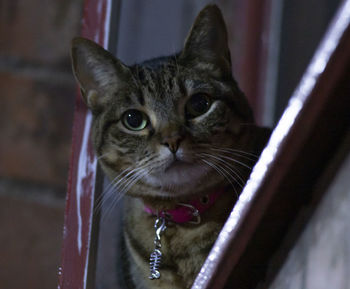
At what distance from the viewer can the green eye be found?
81cm

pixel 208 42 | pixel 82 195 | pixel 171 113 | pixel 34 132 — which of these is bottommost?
pixel 34 132

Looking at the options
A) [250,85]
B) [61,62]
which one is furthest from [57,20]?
[250,85]

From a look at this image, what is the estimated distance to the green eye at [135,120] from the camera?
0.81 m

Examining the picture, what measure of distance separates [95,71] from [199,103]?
20 centimetres

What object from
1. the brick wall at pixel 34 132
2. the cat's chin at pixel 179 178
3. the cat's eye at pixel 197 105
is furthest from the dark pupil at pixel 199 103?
the brick wall at pixel 34 132

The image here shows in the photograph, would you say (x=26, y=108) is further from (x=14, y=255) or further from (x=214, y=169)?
(x=214, y=169)

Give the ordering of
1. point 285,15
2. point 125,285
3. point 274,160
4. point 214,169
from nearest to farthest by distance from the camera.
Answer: point 274,160
point 214,169
point 125,285
point 285,15

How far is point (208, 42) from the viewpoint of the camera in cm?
83

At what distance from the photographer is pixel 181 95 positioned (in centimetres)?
81

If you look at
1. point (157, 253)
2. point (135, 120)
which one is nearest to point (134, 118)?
point (135, 120)

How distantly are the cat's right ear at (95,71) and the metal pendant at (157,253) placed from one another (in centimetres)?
24

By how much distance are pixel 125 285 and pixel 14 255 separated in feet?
1.88

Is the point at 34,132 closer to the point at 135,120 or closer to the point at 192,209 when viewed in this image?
the point at 135,120

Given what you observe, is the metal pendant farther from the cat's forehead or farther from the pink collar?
the cat's forehead
